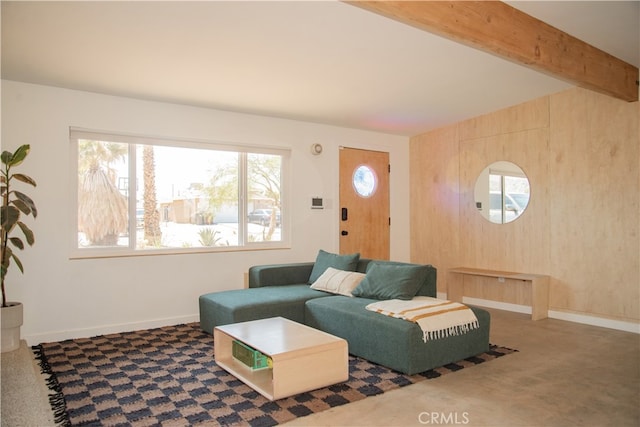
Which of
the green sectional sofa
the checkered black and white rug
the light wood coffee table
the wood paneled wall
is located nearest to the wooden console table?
the wood paneled wall

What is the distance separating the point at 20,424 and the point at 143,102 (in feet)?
10.1

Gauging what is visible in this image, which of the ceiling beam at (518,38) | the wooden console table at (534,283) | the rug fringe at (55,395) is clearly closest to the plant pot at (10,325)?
the rug fringe at (55,395)

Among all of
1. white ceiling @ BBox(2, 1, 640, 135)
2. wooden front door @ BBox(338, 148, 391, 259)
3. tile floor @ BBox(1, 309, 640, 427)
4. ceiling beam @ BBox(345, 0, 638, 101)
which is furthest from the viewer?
wooden front door @ BBox(338, 148, 391, 259)

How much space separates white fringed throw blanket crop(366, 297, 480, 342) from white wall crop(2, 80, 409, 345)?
2086 millimetres

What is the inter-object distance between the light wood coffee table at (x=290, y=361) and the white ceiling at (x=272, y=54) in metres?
2.16

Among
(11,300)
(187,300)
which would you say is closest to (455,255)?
(187,300)

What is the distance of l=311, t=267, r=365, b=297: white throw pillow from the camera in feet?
13.8

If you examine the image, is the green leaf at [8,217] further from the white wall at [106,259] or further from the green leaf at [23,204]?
the white wall at [106,259]

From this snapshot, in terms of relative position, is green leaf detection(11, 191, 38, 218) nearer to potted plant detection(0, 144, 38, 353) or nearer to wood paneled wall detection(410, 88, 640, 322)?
potted plant detection(0, 144, 38, 353)

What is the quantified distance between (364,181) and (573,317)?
9.61 ft

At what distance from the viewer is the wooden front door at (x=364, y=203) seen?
5.92 meters

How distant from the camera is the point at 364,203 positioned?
6098 millimetres

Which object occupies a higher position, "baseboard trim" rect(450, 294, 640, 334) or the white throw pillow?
the white throw pillow

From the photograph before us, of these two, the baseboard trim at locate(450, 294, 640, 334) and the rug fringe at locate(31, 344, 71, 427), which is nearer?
the rug fringe at locate(31, 344, 71, 427)
